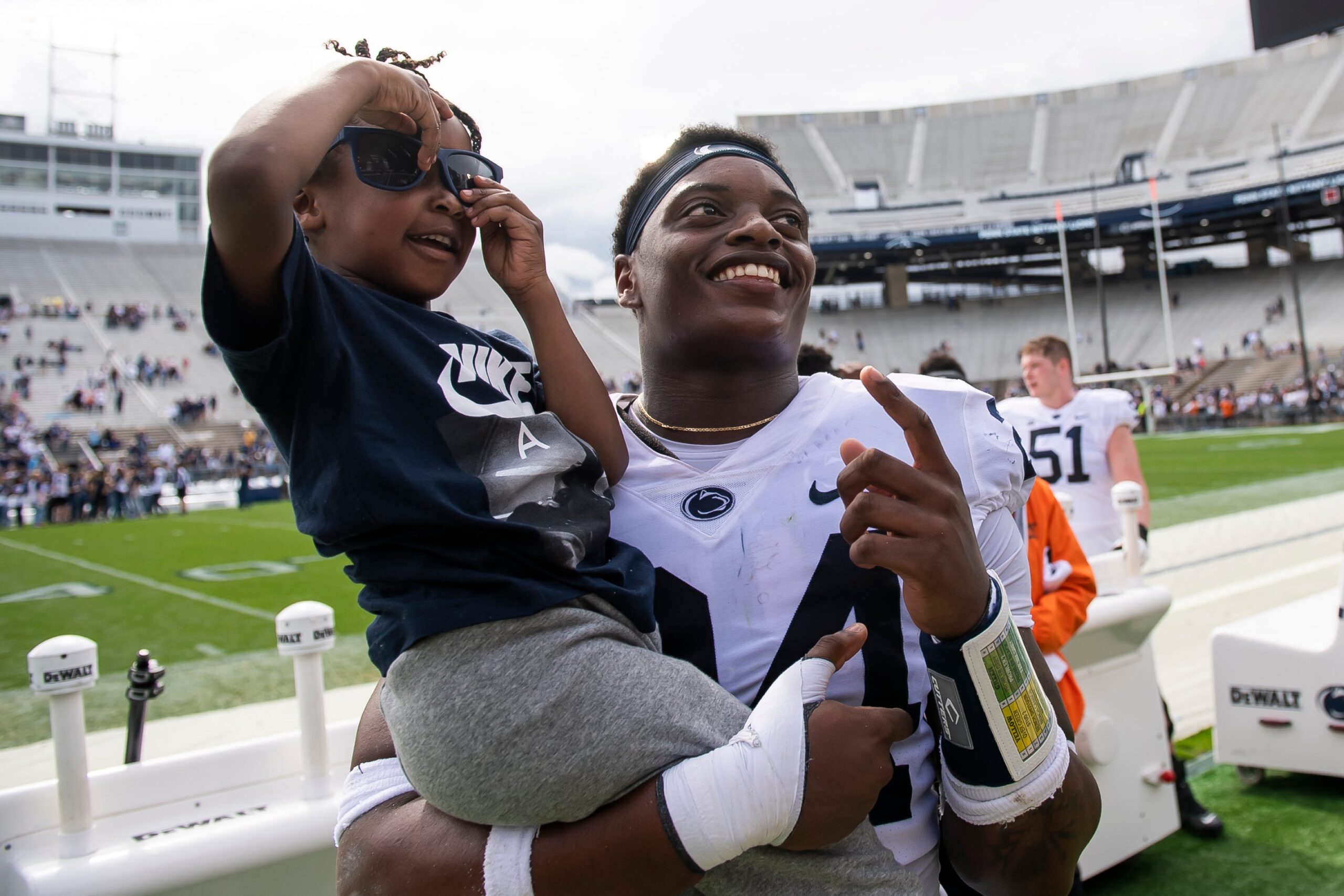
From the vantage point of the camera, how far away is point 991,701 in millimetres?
1167

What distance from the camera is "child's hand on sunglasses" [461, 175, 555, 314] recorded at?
4.91ft

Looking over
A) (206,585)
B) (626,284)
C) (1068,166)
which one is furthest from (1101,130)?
(626,284)

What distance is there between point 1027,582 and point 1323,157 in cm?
3846

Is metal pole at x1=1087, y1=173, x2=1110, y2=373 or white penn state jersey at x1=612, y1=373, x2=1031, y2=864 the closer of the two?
white penn state jersey at x1=612, y1=373, x2=1031, y2=864

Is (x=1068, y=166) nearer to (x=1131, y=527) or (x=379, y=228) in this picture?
(x=1131, y=527)

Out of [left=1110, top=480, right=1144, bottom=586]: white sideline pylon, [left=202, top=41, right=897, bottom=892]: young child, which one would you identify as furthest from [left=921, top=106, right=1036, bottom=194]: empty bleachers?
[left=202, top=41, right=897, bottom=892]: young child

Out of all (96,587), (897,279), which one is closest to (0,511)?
(96,587)

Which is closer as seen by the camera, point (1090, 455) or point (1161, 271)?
point (1090, 455)

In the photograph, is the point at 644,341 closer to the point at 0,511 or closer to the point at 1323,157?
the point at 0,511

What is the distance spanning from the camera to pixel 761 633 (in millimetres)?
1353

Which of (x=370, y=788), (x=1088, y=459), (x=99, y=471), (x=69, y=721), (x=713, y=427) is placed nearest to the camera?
(x=370, y=788)

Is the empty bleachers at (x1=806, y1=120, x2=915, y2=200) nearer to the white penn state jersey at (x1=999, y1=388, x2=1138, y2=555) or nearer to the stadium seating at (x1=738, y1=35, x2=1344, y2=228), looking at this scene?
the stadium seating at (x1=738, y1=35, x2=1344, y2=228)

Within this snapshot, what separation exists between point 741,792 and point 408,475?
1.80 feet

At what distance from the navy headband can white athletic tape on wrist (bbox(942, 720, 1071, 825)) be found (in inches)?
38.8
